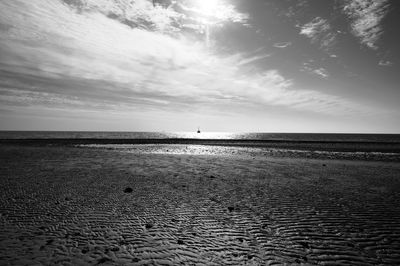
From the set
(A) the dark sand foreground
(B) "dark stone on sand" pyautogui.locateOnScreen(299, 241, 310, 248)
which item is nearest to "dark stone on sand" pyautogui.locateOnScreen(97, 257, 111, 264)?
(A) the dark sand foreground

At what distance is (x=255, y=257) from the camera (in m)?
6.35

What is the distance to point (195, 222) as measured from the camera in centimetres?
885

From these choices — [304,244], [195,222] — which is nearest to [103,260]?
[195,222]

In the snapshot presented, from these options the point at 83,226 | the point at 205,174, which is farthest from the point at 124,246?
the point at 205,174

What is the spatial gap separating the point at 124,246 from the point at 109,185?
8.63m

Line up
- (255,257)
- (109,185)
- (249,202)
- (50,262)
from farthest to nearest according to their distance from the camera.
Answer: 1. (109,185)
2. (249,202)
3. (255,257)
4. (50,262)

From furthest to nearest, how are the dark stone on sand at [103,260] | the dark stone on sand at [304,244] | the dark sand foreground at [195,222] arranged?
the dark stone on sand at [304,244]
the dark sand foreground at [195,222]
the dark stone on sand at [103,260]

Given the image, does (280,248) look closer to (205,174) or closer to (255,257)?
(255,257)

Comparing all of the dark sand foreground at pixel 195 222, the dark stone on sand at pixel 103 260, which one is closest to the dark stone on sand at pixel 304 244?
the dark sand foreground at pixel 195 222

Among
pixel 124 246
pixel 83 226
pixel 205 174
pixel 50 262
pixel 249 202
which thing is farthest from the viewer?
pixel 205 174

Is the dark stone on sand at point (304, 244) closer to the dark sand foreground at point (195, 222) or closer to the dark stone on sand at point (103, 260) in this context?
the dark sand foreground at point (195, 222)

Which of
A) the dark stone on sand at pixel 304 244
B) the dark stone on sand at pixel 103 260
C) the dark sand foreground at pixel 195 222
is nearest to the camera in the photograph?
the dark stone on sand at pixel 103 260

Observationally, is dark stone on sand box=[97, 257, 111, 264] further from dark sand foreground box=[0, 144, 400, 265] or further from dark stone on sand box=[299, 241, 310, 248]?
dark stone on sand box=[299, 241, 310, 248]

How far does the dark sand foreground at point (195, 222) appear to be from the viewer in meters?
6.37
